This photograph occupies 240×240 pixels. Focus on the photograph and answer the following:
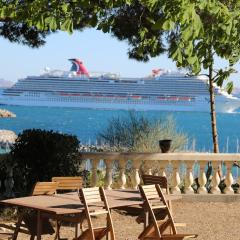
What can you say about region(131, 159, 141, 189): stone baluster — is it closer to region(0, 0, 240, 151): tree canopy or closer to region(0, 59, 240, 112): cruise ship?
region(0, 0, 240, 151): tree canopy

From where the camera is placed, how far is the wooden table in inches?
235

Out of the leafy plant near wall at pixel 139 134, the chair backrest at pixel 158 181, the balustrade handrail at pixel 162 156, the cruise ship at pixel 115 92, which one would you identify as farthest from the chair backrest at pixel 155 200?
the cruise ship at pixel 115 92

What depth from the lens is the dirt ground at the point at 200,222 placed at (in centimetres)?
827

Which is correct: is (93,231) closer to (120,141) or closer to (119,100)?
(120,141)

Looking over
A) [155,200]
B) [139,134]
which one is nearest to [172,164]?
[155,200]

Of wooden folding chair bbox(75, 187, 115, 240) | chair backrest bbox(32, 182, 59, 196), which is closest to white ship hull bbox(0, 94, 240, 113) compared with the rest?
chair backrest bbox(32, 182, 59, 196)

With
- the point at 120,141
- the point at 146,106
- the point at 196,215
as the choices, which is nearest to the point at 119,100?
the point at 146,106

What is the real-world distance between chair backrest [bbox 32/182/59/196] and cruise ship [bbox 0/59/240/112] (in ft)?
285

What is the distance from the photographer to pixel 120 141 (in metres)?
16.1

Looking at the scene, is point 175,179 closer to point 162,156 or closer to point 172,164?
point 172,164

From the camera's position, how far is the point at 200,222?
30.3 ft

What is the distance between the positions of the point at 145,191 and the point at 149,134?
8.99 meters

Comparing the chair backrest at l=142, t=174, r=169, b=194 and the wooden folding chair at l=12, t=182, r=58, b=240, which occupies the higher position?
the chair backrest at l=142, t=174, r=169, b=194

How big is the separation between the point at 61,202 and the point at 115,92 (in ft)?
315
